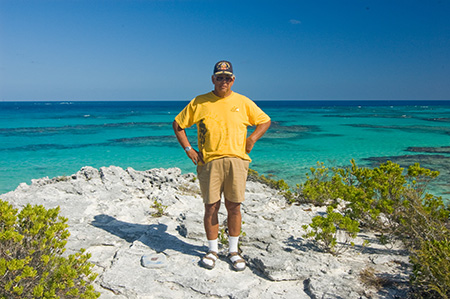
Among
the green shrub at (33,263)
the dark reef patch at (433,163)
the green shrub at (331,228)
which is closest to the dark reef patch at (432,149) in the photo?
the dark reef patch at (433,163)

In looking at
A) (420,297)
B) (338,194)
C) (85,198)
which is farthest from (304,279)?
(85,198)

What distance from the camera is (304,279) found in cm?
327

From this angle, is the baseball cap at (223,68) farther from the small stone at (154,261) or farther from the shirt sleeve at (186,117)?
the small stone at (154,261)

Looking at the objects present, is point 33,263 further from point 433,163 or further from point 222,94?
point 433,163

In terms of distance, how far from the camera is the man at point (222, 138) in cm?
338

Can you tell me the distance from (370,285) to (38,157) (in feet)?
55.1

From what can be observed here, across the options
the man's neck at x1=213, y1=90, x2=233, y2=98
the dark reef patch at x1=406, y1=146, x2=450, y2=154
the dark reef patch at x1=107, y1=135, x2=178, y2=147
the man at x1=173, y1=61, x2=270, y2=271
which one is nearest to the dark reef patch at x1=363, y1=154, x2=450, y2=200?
the dark reef patch at x1=406, y1=146, x2=450, y2=154

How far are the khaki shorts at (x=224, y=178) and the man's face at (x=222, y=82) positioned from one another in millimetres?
738

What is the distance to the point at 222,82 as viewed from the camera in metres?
3.37

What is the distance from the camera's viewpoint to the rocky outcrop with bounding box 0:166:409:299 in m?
3.10

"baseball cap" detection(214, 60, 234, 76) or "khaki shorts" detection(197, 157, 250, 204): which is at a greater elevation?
"baseball cap" detection(214, 60, 234, 76)

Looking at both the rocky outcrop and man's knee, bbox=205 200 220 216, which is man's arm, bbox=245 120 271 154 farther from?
the rocky outcrop

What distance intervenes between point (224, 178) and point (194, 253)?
107 centimetres

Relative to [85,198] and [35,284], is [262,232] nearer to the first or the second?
[35,284]
